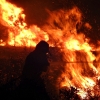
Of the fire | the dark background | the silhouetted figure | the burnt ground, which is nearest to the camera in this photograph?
the silhouetted figure

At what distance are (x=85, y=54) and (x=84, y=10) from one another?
232 cm

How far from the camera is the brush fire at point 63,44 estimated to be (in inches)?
384

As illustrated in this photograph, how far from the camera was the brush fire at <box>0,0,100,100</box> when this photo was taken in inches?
384

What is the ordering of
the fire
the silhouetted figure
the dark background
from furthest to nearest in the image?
the dark background → the fire → the silhouetted figure

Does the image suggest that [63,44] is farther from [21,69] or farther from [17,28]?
[21,69]

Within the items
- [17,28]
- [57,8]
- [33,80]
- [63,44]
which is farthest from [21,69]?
[57,8]

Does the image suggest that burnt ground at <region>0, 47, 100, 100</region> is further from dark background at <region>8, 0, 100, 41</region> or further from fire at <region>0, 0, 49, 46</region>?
dark background at <region>8, 0, 100, 41</region>

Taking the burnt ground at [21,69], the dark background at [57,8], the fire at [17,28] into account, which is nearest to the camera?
the burnt ground at [21,69]

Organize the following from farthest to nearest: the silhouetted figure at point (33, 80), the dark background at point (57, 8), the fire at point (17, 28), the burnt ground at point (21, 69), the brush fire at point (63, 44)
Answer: the dark background at point (57, 8) < the fire at point (17, 28) < the brush fire at point (63, 44) < the burnt ground at point (21, 69) < the silhouetted figure at point (33, 80)

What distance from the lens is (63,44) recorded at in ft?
36.1

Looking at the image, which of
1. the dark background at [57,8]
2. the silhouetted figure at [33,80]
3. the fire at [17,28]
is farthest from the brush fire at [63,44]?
the silhouetted figure at [33,80]

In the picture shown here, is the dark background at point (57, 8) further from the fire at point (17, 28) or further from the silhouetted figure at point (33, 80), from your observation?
the silhouetted figure at point (33, 80)

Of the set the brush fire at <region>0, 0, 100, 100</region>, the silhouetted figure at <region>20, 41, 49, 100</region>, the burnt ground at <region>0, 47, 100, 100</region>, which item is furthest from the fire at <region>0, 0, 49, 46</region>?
the silhouetted figure at <region>20, 41, 49, 100</region>

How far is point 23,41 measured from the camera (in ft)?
34.0
